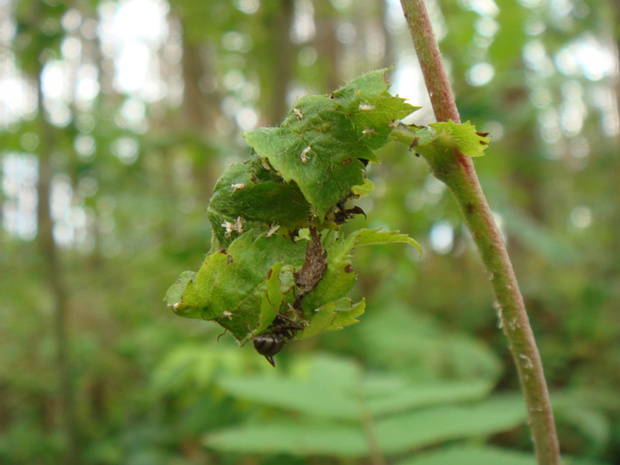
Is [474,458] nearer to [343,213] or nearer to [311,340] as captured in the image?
[343,213]

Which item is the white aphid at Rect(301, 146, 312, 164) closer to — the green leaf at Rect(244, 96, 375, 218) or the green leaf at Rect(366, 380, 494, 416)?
the green leaf at Rect(244, 96, 375, 218)

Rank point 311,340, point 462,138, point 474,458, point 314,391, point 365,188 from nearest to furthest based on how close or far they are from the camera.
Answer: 1. point 462,138
2. point 365,188
3. point 474,458
4. point 314,391
5. point 311,340

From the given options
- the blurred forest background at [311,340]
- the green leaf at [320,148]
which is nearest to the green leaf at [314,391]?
the blurred forest background at [311,340]

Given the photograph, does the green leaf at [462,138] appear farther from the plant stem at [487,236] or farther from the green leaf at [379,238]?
the green leaf at [379,238]

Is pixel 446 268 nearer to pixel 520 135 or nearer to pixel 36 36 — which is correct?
pixel 520 135

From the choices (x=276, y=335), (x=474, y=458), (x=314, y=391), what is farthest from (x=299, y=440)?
(x=276, y=335)
